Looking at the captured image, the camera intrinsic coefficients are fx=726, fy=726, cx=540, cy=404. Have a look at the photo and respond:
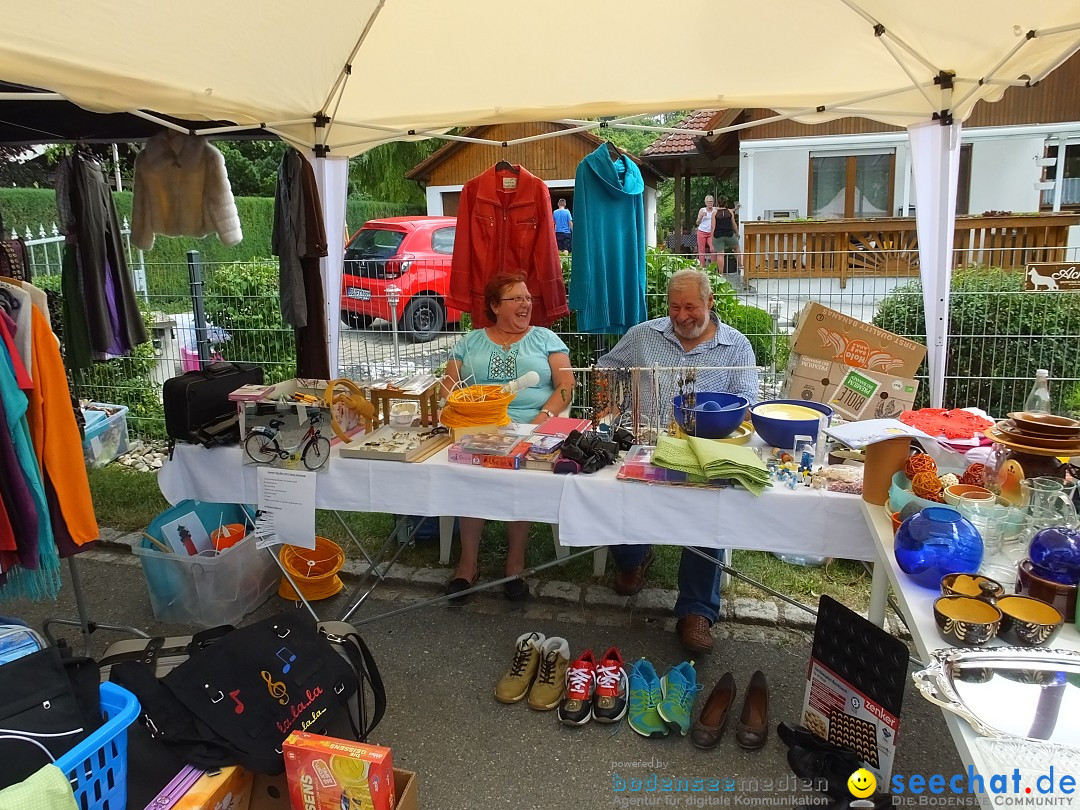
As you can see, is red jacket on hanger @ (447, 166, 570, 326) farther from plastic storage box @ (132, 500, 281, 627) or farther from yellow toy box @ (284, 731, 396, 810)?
yellow toy box @ (284, 731, 396, 810)

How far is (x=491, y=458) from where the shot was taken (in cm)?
228

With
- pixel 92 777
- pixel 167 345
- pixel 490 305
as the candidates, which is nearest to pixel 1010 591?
pixel 92 777

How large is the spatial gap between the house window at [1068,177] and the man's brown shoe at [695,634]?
37.6ft

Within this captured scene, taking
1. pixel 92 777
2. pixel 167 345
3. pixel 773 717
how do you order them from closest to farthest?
pixel 92 777, pixel 773 717, pixel 167 345

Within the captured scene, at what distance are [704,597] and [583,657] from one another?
57cm

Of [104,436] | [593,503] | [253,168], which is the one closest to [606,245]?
[593,503]

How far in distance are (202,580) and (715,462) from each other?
2045 mm

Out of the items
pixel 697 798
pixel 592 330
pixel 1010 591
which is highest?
pixel 592 330

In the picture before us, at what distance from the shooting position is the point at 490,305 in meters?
3.23

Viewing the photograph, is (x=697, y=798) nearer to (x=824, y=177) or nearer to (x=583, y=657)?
(x=583, y=657)

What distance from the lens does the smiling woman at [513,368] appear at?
3.08 meters

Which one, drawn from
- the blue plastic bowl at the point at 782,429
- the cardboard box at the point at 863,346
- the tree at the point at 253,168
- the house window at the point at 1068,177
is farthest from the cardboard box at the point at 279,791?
the tree at the point at 253,168

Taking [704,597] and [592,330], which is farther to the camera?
[592,330]

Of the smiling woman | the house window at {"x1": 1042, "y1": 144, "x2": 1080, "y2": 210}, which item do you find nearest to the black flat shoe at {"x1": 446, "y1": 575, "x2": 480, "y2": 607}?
the smiling woman
